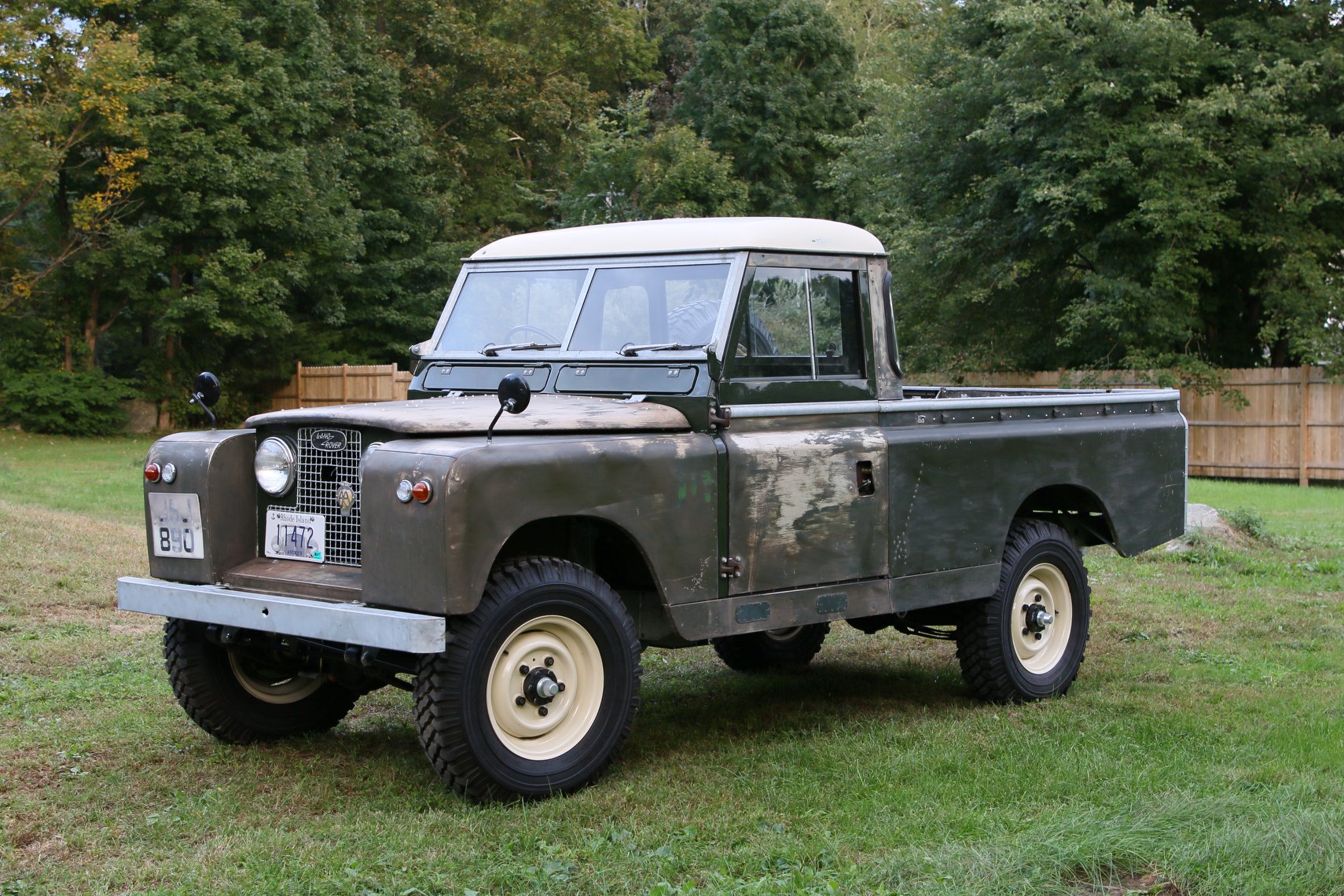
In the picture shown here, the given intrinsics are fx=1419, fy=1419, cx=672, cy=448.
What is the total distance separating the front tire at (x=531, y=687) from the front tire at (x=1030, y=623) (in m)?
2.35

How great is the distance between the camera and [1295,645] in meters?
8.97

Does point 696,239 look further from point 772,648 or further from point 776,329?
point 772,648

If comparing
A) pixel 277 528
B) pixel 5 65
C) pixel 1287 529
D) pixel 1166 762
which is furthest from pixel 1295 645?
pixel 5 65

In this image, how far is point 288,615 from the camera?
17.6ft

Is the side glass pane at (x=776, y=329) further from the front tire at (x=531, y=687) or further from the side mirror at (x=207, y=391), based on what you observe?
the side mirror at (x=207, y=391)

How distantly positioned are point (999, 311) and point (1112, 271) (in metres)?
Answer: 3.39

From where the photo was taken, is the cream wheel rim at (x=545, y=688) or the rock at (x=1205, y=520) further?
the rock at (x=1205, y=520)

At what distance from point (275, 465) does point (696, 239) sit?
215 cm

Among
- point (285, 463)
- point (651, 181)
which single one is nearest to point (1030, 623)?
→ point (285, 463)

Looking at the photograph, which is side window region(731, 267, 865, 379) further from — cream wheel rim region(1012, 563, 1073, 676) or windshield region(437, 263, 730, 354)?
cream wheel rim region(1012, 563, 1073, 676)

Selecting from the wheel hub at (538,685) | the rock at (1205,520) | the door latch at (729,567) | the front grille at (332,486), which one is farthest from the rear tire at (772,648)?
the rock at (1205,520)

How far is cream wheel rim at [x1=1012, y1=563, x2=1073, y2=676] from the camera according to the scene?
7.54 metres

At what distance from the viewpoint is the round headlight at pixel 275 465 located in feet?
19.2

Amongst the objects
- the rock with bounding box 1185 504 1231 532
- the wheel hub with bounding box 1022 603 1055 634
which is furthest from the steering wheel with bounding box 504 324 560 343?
the rock with bounding box 1185 504 1231 532
